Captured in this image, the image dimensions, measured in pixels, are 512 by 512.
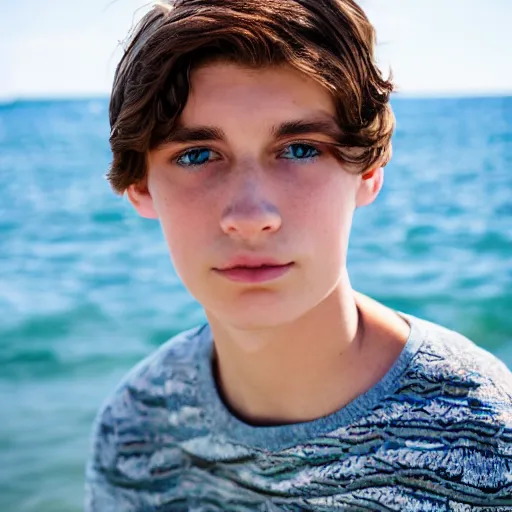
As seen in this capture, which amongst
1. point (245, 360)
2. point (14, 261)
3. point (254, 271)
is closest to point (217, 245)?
point (254, 271)

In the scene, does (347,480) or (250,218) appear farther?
(347,480)

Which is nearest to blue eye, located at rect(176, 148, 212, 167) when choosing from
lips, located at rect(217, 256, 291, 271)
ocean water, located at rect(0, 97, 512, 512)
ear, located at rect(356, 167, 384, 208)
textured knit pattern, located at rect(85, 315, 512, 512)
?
lips, located at rect(217, 256, 291, 271)

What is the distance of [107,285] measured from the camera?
31.8 ft

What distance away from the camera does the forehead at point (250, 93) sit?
212 centimetres

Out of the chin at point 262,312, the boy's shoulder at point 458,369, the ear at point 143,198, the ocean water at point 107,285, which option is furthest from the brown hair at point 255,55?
the ocean water at point 107,285

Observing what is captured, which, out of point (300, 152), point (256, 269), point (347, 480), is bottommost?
point (347, 480)

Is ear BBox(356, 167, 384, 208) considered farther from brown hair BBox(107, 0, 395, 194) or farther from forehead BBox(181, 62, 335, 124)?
forehead BBox(181, 62, 335, 124)

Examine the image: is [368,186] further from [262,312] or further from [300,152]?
[262,312]

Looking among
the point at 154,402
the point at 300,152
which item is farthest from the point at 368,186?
the point at 154,402

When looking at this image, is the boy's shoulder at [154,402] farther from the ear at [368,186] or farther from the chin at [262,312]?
the ear at [368,186]

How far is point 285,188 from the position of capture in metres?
2.13

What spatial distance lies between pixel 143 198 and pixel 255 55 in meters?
0.62

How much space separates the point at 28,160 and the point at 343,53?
22.8m

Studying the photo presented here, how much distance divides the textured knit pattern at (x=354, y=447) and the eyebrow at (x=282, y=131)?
64 centimetres
